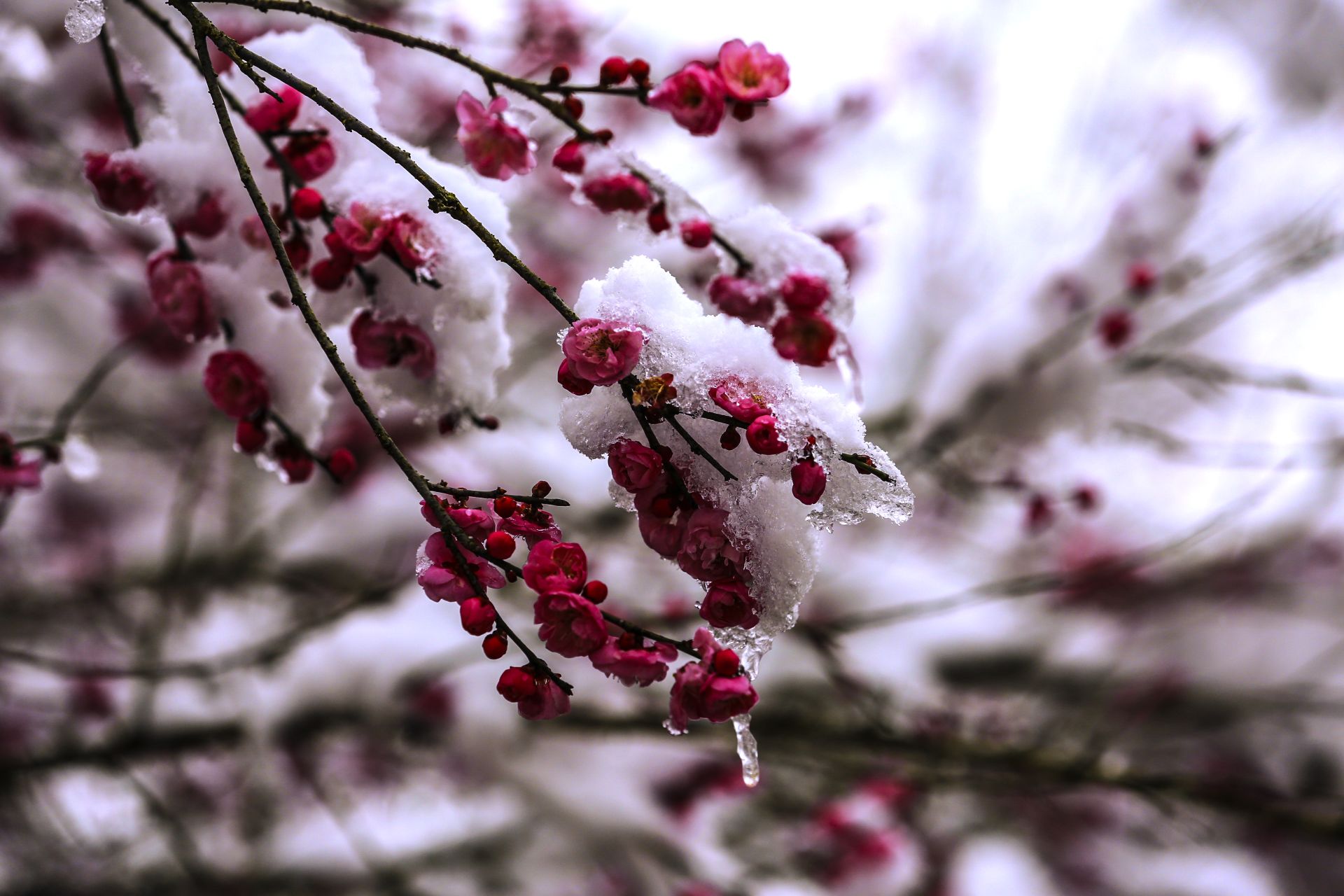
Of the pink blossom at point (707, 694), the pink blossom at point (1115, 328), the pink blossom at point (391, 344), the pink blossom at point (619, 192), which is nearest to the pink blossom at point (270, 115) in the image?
the pink blossom at point (391, 344)

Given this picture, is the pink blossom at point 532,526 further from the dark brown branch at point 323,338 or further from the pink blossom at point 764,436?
the pink blossom at point 764,436

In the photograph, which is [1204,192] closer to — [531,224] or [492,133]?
[531,224]

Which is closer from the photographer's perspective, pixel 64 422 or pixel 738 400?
pixel 738 400

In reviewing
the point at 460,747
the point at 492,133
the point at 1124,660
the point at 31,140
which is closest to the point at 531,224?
the point at 31,140

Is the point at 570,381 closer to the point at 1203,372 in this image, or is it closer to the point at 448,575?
the point at 448,575

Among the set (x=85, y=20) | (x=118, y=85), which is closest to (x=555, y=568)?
(x=85, y=20)
